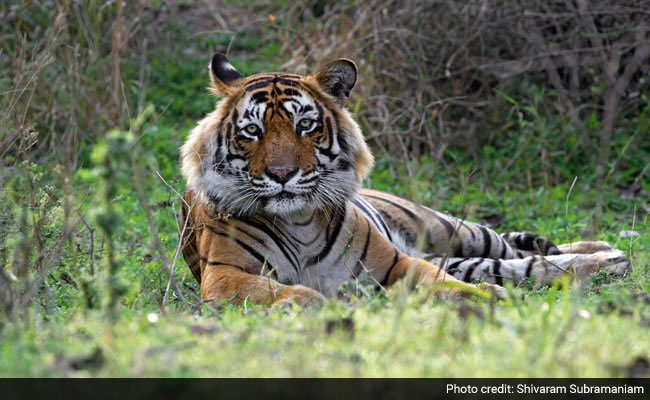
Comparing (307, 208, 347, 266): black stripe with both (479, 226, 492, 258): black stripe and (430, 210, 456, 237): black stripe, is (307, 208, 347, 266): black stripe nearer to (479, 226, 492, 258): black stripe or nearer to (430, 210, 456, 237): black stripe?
(430, 210, 456, 237): black stripe

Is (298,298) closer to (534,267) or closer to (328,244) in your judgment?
(328,244)

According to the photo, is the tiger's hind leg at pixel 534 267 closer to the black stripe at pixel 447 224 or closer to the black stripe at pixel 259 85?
the black stripe at pixel 447 224

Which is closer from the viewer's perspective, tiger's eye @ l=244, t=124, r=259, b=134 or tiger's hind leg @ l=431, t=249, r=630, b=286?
tiger's eye @ l=244, t=124, r=259, b=134

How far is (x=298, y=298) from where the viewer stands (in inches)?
179

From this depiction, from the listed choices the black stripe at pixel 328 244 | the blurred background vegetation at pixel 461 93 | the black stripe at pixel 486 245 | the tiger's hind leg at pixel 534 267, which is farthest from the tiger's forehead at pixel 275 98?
the blurred background vegetation at pixel 461 93

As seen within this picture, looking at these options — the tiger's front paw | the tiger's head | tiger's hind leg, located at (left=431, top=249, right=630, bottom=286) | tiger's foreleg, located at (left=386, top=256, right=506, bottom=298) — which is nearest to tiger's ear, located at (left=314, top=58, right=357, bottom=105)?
the tiger's head

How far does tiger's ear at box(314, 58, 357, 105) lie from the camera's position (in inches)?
213

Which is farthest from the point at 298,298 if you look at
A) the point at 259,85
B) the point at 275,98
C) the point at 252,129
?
the point at 259,85

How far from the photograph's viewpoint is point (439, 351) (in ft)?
9.75

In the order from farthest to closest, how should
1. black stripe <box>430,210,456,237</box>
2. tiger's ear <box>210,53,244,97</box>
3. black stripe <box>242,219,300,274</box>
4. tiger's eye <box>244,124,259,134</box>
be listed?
black stripe <box>430,210,456,237</box> < tiger's ear <box>210,53,244,97</box> < black stripe <box>242,219,300,274</box> < tiger's eye <box>244,124,259,134</box>
